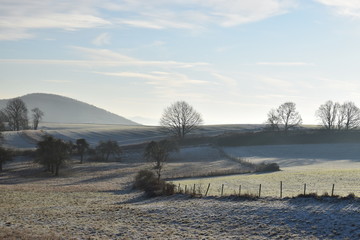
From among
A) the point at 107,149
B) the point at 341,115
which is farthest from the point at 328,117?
the point at 107,149

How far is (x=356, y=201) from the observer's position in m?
23.8

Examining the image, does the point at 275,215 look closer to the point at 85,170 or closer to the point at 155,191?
the point at 155,191

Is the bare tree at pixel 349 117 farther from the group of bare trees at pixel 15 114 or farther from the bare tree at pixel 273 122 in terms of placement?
the group of bare trees at pixel 15 114

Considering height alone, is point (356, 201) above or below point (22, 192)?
above

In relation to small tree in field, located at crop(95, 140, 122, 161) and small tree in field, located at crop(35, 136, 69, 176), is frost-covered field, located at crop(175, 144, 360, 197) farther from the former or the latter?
small tree in field, located at crop(35, 136, 69, 176)

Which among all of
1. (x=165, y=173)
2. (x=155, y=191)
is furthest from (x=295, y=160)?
(x=155, y=191)

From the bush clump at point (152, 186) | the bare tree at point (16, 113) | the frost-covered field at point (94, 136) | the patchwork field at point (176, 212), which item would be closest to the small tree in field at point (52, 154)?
the patchwork field at point (176, 212)

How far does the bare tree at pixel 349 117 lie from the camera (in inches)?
4437

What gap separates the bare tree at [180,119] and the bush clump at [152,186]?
62360 mm

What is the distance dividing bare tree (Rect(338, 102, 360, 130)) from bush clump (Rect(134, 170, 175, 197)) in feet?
268

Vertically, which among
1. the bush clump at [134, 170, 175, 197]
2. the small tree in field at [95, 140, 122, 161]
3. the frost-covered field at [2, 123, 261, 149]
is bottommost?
the bush clump at [134, 170, 175, 197]

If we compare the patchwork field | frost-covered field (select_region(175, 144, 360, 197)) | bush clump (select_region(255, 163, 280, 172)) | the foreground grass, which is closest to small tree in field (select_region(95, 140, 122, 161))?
the patchwork field

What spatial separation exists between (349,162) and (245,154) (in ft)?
65.3

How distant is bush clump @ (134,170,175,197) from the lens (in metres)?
36.2
